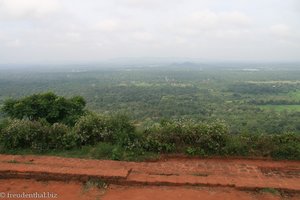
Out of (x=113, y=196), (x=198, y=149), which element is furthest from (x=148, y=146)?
(x=113, y=196)

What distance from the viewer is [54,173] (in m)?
4.45

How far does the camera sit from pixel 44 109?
8641 mm

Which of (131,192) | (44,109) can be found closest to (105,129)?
(131,192)

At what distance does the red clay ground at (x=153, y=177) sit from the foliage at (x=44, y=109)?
3329 millimetres

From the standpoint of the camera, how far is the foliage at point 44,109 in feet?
27.8

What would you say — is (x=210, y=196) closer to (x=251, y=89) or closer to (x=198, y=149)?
(x=198, y=149)

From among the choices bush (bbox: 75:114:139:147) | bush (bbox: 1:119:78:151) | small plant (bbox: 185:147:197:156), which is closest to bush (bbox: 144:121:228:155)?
small plant (bbox: 185:147:197:156)

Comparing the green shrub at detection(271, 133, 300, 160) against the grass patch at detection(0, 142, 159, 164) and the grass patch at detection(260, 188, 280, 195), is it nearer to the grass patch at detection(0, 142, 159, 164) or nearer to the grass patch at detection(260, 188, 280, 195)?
the grass patch at detection(260, 188, 280, 195)

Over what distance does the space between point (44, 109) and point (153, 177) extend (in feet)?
17.4

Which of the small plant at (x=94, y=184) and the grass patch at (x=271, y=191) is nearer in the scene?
the grass patch at (x=271, y=191)

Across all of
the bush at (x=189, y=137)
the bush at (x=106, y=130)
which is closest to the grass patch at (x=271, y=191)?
the bush at (x=189, y=137)

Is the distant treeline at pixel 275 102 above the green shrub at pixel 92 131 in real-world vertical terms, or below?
below

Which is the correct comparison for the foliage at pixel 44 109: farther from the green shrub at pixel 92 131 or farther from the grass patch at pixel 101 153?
the grass patch at pixel 101 153

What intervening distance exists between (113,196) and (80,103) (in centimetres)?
581
